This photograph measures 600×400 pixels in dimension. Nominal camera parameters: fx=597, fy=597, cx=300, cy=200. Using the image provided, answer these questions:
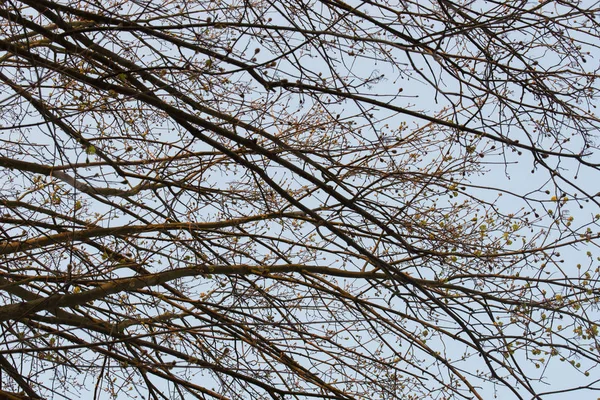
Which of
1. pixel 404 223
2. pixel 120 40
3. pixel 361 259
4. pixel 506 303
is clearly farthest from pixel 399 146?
pixel 120 40

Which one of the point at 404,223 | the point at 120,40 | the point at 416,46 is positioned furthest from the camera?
the point at 404,223

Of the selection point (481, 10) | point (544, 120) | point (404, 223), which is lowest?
point (404, 223)

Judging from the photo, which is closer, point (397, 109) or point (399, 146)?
point (397, 109)

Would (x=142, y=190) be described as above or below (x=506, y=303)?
above

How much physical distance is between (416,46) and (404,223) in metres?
1.36

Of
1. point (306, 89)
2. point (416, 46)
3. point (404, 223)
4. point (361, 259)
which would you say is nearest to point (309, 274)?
point (361, 259)

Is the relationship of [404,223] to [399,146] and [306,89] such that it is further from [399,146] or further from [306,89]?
[306,89]

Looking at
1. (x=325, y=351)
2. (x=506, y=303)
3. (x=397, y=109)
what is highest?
(x=397, y=109)

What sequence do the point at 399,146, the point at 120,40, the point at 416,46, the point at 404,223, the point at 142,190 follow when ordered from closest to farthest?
1. the point at 416,46
2. the point at 120,40
3. the point at 404,223
4. the point at 399,146
5. the point at 142,190

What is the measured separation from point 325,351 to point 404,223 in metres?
1.40

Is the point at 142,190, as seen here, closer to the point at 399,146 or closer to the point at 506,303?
the point at 399,146

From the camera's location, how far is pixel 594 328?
13.7 ft

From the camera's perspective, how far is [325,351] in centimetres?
518

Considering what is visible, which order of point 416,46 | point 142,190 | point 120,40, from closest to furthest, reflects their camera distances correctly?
point 416,46 < point 120,40 < point 142,190
